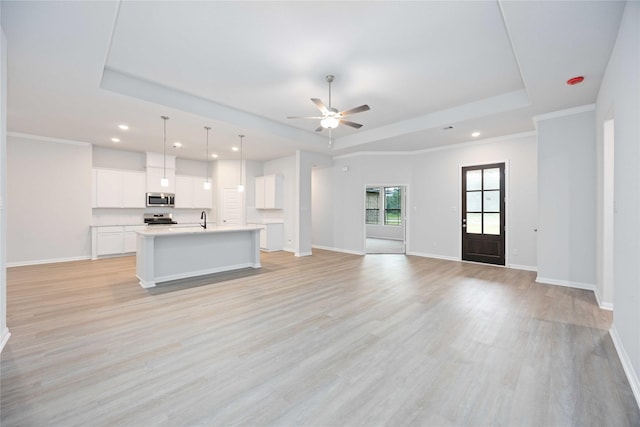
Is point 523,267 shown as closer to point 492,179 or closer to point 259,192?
point 492,179

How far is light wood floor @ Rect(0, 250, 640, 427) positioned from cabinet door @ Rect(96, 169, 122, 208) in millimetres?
3067

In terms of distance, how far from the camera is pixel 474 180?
6414 millimetres

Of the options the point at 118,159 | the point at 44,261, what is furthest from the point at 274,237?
the point at 44,261

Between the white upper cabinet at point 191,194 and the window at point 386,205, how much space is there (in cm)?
604

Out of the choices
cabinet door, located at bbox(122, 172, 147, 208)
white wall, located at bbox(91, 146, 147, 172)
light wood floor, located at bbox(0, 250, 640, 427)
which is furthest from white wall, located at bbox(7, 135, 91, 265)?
light wood floor, located at bbox(0, 250, 640, 427)

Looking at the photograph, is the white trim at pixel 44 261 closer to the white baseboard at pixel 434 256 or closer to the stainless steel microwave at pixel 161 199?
the stainless steel microwave at pixel 161 199

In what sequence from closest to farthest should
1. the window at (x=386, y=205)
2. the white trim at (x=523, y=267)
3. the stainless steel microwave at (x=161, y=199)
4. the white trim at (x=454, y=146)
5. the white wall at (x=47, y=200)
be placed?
the white trim at (x=523, y=267) → the white trim at (x=454, y=146) → the white wall at (x=47, y=200) → the stainless steel microwave at (x=161, y=199) → the window at (x=386, y=205)

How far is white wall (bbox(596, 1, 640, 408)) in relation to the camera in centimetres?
201

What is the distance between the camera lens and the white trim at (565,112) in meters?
4.23

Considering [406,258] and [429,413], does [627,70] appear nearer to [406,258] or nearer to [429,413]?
[429,413]

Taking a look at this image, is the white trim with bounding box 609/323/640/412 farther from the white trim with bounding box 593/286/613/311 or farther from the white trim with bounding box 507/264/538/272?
the white trim with bounding box 507/264/538/272

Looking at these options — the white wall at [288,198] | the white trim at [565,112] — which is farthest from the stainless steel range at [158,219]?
the white trim at [565,112]

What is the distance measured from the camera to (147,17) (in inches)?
106

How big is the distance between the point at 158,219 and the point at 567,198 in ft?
30.3
